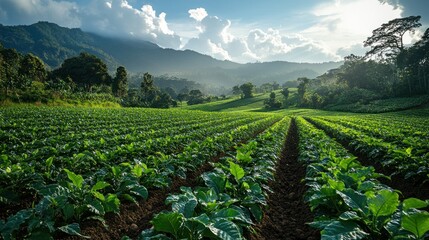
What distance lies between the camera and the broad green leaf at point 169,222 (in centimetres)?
297

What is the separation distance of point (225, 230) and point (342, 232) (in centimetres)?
137

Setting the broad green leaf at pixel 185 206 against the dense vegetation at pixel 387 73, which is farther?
the dense vegetation at pixel 387 73

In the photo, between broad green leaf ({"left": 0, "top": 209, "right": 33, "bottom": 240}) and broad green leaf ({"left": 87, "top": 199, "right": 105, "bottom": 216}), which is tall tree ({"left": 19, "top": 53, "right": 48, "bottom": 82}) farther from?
broad green leaf ({"left": 0, "top": 209, "right": 33, "bottom": 240})

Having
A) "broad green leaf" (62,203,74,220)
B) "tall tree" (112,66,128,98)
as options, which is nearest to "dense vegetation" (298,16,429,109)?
"tall tree" (112,66,128,98)

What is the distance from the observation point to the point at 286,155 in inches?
498

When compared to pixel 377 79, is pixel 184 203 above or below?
below

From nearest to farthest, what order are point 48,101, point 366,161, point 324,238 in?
point 324,238 < point 366,161 < point 48,101

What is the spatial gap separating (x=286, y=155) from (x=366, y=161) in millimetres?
3362

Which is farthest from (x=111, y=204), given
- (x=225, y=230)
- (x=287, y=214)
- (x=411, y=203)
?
(x=411, y=203)

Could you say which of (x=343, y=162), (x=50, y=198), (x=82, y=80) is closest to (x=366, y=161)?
(x=343, y=162)

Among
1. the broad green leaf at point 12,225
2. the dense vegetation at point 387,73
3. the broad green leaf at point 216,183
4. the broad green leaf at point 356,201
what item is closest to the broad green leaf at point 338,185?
the broad green leaf at point 356,201

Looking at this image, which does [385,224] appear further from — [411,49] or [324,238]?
[411,49]

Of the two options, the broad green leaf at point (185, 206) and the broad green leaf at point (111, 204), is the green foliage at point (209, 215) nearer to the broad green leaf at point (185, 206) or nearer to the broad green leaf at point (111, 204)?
the broad green leaf at point (185, 206)

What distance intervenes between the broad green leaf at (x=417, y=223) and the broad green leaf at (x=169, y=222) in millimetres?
2460
